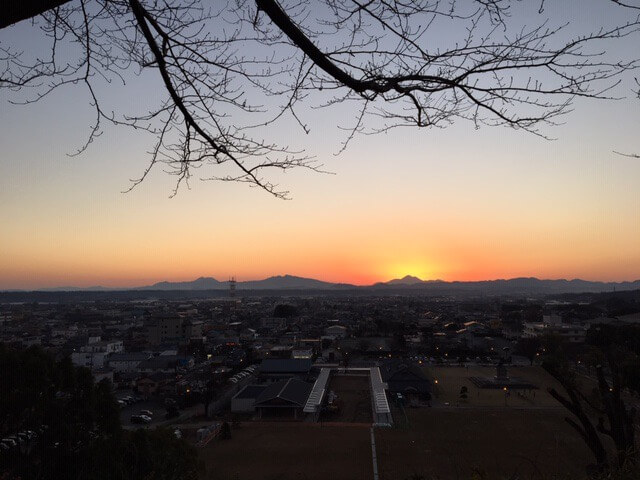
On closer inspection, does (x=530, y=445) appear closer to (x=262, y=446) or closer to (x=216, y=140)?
(x=262, y=446)

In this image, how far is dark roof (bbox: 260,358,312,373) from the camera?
13.1m

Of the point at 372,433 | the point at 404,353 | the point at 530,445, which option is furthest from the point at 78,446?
the point at 404,353

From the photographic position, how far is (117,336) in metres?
24.2

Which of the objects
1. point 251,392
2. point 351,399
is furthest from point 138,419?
point 351,399

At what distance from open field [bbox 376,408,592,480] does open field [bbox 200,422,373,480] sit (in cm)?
34

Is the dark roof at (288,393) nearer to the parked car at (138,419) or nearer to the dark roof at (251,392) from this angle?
the dark roof at (251,392)

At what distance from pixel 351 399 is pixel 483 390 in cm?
337

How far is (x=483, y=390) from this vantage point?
10844mm

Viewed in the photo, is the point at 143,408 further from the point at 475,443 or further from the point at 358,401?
the point at 475,443

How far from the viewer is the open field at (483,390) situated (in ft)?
31.3

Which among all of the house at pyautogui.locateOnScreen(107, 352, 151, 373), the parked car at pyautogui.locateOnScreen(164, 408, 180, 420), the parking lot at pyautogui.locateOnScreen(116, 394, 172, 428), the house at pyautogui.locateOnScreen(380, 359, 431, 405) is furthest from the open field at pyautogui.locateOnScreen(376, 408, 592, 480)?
the house at pyautogui.locateOnScreen(107, 352, 151, 373)

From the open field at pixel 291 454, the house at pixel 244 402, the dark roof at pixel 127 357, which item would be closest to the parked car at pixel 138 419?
the house at pixel 244 402

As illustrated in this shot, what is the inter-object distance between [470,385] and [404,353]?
244 inches

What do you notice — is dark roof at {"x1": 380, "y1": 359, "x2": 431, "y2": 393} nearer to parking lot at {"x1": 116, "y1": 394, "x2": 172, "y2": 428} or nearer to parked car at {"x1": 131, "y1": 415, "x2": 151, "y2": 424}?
parking lot at {"x1": 116, "y1": 394, "x2": 172, "y2": 428}
